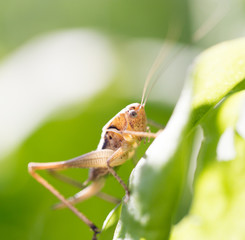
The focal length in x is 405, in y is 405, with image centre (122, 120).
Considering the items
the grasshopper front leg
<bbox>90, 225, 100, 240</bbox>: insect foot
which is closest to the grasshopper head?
the grasshopper front leg

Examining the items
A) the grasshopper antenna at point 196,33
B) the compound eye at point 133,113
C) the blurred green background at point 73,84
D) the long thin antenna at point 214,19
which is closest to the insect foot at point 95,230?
the blurred green background at point 73,84

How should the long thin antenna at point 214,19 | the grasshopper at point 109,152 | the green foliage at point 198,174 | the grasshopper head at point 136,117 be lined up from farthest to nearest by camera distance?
the long thin antenna at point 214,19
the grasshopper head at point 136,117
the grasshopper at point 109,152
the green foliage at point 198,174

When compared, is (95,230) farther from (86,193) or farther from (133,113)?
(133,113)

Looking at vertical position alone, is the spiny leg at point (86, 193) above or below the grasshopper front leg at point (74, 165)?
below

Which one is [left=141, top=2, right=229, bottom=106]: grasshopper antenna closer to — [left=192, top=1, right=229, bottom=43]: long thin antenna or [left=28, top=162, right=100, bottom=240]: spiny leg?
[left=192, top=1, right=229, bottom=43]: long thin antenna

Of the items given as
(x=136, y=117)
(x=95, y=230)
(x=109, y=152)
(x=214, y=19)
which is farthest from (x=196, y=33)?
(x=95, y=230)

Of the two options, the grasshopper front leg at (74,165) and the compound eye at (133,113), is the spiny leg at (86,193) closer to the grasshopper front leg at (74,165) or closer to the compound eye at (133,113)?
the grasshopper front leg at (74,165)

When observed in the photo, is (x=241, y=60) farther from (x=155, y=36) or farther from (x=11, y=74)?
(x=155, y=36)
